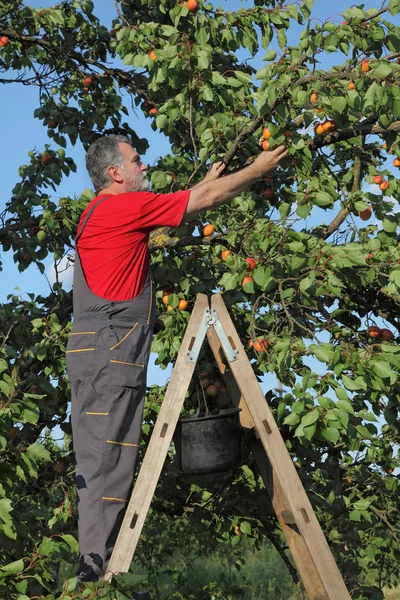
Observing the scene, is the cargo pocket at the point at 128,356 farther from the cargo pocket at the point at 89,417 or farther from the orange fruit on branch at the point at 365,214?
the orange fruit on branch at the point at 365,214

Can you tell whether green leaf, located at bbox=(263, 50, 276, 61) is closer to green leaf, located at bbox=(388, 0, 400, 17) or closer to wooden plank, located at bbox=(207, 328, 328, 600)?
green leaf, located at bbox=(388, 0, 400, 17)

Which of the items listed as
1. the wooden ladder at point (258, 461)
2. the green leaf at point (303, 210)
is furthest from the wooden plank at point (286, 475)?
the green leaf at point (303, 210)

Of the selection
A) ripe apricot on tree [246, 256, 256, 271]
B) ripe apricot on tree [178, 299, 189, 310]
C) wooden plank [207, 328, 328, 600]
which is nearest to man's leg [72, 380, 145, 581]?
wooden plank [207, 328, 328, 600]

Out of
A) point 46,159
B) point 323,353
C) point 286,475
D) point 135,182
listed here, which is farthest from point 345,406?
point 46,159

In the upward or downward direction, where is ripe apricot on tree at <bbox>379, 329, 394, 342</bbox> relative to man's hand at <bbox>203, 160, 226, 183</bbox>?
downward

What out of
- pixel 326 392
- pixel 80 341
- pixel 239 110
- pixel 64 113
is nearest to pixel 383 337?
pixel 326 392

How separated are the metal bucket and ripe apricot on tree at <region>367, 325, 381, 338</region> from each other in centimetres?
125

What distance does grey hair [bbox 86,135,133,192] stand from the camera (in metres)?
4.35

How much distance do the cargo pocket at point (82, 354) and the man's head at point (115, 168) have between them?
0.86m

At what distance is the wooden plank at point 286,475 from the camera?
364 cm

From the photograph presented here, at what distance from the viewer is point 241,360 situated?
12.9 ft

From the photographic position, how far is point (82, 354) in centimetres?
391

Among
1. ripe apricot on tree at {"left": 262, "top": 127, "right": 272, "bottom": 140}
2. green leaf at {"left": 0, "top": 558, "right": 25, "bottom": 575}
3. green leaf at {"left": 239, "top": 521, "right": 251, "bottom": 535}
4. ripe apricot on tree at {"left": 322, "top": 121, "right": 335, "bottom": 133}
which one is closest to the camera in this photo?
green leaf at {"left": 0, "top": 558, "right": 25, "bottom": 575}

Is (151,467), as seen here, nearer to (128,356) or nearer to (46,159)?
(128,356)
